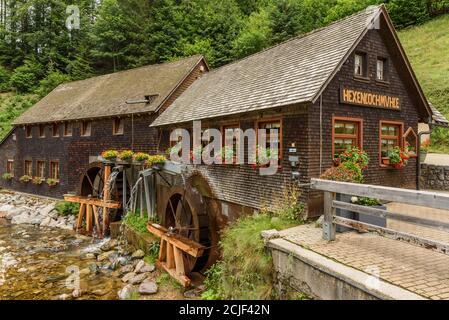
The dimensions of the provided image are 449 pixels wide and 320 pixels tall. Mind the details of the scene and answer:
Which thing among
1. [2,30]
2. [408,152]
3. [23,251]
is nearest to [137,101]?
[23,251]

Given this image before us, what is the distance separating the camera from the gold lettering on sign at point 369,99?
9.41 m

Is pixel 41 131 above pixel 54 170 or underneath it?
above

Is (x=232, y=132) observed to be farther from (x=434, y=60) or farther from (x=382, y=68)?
(x=434, y=60)

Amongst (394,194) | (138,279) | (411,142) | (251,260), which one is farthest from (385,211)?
(411,142)

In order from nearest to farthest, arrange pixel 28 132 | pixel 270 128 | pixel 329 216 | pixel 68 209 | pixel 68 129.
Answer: pixel 329 216
pixel 270 128
pixel 68 209
pixel 68 129
pixel 28 132

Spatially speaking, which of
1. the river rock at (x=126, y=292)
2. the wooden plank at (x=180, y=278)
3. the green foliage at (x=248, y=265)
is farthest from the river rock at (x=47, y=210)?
the green foliage at (x=248, y=265)

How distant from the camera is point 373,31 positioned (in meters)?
10.1

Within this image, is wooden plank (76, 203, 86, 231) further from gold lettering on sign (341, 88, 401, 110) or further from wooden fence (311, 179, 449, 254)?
wooden fence (311, 179, 449, 254)

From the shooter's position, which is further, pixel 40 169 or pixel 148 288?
pixel 40 169

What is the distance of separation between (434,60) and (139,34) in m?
26.8

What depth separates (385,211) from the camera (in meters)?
5.35

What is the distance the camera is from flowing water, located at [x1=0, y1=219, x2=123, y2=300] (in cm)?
967

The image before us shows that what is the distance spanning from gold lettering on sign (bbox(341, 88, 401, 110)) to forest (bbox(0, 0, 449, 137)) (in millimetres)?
19851

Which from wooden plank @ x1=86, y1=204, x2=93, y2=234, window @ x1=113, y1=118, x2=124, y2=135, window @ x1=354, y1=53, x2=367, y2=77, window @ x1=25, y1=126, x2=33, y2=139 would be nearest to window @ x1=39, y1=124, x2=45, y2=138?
window @ x1=25, y1=126, x2=33, y2=139
